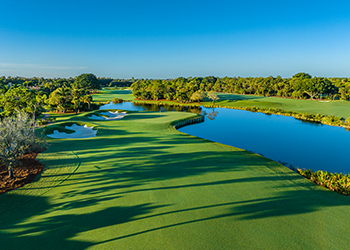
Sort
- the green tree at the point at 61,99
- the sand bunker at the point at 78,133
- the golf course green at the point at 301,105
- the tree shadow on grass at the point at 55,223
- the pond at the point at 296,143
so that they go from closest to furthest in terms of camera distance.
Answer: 1. the tree shadow on grass at the point at 55,223
2. the pond at the point at 296,143
3. the sand bunker at the point at 78,133
4. the green tree at the point at 61,99
5. the golf course green at the point at 301,105

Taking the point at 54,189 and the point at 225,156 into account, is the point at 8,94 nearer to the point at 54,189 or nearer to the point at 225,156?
the point at 54,189

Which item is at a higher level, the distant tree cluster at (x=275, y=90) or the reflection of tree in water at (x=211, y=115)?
the distant tree cluster at (x=275, y=90)

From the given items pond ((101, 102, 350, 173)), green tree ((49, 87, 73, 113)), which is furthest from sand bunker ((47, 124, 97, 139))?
green tree ((49, 87, 73, 113))

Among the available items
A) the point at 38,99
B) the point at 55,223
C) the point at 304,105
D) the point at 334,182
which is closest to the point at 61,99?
the point at 38,99

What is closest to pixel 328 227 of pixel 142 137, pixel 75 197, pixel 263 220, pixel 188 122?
pixel 263 220

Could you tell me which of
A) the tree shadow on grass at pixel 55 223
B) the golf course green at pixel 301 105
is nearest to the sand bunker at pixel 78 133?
the tree shadow on grass at pixel 55 223

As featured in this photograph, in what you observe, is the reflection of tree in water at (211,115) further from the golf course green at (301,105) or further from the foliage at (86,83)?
the foliage at (86,83)

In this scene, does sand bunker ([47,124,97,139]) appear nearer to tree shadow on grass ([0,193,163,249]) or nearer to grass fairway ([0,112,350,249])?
grass fairway ([0,112,350,249])

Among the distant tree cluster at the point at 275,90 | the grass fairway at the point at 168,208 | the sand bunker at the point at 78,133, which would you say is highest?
the distant tree cluster at the point at 275,90

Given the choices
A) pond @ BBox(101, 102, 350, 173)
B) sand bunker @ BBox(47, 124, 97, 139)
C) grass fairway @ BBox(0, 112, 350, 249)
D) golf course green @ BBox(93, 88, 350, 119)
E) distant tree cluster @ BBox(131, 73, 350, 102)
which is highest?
distant tree cluster @ BBox(131, 73, 350, 102)
